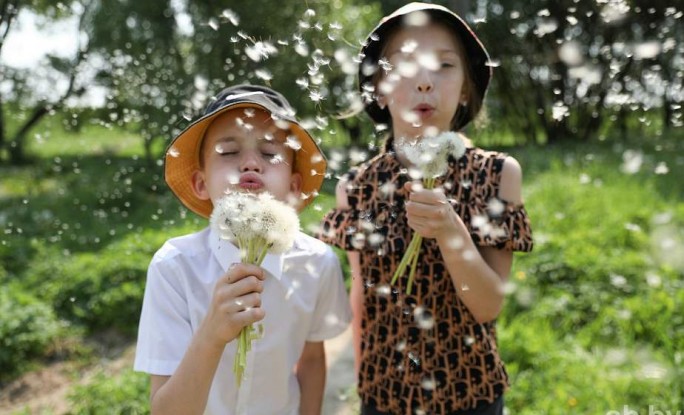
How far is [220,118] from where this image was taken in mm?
1790

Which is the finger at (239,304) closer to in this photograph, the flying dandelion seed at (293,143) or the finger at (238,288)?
the finger at (238,288)

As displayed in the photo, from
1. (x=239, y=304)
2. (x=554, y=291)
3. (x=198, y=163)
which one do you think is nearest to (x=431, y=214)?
(x=239, y=304)

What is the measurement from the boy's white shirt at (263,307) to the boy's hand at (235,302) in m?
0.30

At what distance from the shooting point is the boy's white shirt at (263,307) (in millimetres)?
1684

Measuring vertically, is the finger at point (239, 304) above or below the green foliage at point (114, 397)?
above

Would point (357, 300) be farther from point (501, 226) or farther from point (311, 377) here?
point (501, 226)

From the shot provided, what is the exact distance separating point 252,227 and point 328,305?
0.65m

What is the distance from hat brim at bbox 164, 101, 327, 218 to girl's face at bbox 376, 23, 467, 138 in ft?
0.97

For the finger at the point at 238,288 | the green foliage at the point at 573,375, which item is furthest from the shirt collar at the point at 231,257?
the green foliage at the point at 573,375

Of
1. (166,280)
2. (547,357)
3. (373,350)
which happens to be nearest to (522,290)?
(547,357)

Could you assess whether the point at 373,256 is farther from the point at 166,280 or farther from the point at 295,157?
the point at 166,280

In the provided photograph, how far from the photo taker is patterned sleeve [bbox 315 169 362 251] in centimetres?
197

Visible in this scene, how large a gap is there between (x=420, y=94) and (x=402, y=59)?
5.7 inches

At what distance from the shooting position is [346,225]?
6.57 feet
